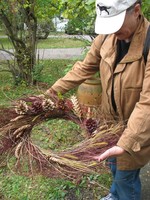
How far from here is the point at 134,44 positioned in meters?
1.88

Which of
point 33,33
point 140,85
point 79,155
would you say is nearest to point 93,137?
point 79,155

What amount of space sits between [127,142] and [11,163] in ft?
2.44

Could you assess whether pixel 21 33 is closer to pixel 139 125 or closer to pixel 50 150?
pixel 50 150

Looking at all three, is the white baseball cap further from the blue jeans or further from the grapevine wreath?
the blue jeans

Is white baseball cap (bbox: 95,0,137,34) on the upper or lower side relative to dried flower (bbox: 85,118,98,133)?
upper

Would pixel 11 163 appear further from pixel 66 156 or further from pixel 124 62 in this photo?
pixel 124 62

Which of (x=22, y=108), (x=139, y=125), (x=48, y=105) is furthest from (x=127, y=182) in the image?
(x=22, y=108)

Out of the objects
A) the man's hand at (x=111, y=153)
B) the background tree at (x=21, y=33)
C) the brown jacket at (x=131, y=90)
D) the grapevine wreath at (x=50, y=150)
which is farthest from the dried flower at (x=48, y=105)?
the background tree at (x=21, y=33)

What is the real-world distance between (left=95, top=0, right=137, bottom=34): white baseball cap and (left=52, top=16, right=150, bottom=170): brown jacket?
168mm

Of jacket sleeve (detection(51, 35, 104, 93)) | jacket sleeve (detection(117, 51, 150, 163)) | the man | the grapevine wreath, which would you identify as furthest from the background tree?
jacket sleeve (detection(117, 51, 150, 163))

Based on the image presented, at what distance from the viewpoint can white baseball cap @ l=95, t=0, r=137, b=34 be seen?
5.65 ft

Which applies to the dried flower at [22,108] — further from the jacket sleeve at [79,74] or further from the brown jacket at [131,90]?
the brown jacket at [131,90]

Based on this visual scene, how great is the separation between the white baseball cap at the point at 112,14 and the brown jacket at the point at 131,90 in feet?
0.55

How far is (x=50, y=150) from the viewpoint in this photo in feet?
6.27
